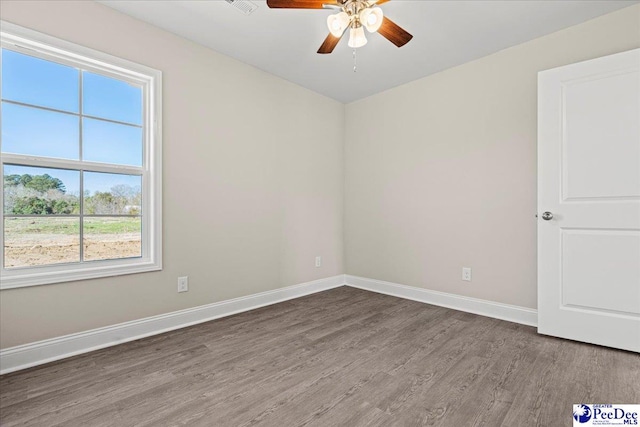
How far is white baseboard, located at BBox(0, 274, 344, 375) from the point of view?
2004mm

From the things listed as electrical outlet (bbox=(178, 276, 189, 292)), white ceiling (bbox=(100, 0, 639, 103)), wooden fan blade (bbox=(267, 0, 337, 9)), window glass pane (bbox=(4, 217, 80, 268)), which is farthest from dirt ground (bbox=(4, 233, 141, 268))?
wooden fan blade (bbox=(267, 0, 337, 9))

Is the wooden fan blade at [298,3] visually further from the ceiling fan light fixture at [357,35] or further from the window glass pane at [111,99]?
the window glass pane at [111,99]

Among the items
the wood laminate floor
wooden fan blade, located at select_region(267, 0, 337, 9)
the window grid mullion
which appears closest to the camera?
the wood laminate floor

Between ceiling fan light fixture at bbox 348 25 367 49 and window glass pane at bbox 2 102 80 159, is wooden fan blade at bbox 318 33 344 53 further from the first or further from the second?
window glass pane at bbox 2 102 80 159

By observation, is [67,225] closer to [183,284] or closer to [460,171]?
[183,284]

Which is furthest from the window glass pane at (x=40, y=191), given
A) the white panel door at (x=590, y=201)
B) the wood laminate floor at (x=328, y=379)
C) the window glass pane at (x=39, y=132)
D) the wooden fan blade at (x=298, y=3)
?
the white panel door at (x=590, y=201)

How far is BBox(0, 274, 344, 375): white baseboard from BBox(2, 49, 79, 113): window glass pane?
65.2 inches

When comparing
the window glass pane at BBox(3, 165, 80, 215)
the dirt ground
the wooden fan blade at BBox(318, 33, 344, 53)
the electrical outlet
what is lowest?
the electrical outlet

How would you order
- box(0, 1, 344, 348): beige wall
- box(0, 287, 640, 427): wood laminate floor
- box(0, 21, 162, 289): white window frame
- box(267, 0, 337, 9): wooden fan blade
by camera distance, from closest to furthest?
box(0, 287, 640, 427): wood laminate floor
box(267, 0, 337, 9): wooden fan blade
box(0, 21, 162, 289): white window frame
box(0, 1, 344, 348): beige wall

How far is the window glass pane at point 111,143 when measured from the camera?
2.34m

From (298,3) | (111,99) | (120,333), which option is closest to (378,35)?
(298,3)

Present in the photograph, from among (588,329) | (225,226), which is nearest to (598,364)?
(588,329)

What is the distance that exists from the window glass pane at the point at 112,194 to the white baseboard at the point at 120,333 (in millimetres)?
906

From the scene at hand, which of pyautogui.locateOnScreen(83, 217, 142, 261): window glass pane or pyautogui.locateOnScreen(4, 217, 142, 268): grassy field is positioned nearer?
pyautogui.locateOnScreen(4, 217, 142, 268): grassy field
